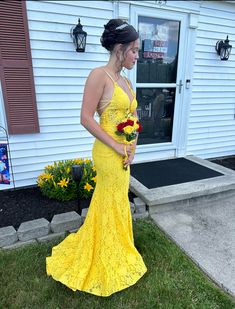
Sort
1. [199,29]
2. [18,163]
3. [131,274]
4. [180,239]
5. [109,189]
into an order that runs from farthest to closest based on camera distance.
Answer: [199,29] < [18,163] < [180,239] < [131,274] < [109,189]

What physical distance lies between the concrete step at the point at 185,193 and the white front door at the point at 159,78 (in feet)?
3.42

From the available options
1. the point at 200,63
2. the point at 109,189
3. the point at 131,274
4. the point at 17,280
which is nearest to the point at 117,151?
the point at 109,189

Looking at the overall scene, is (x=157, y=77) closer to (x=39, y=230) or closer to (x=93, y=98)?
(x=93, y=98)

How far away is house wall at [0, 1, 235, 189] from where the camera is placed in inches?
113

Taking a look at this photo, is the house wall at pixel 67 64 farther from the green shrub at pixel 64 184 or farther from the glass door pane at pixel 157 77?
the green shrub at pixel 64 184

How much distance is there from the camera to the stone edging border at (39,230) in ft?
7.24

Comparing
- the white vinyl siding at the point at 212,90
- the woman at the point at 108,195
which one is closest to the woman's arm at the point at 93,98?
the woman at the point at 108,195

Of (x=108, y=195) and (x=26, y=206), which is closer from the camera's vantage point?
(x=108, y=195)

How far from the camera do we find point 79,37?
2859mm

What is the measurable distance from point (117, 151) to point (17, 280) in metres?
1.29

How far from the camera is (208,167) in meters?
3.78

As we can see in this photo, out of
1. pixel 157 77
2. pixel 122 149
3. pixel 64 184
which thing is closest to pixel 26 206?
pixel 64 184

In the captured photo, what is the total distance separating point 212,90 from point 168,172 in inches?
68.8

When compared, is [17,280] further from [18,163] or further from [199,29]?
[199,29]
